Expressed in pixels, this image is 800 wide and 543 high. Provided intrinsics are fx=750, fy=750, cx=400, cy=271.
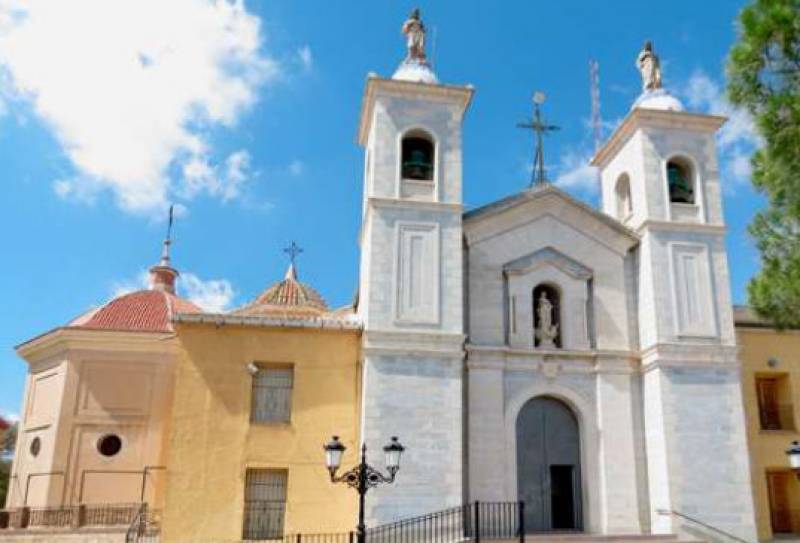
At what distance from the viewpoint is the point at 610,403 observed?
17828mm

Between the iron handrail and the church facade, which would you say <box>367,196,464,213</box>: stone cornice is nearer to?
the church facade

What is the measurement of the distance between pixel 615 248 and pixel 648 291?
1480mm

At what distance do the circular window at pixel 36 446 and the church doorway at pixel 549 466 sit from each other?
42.9 ft

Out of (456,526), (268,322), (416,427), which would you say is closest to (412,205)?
(268,322)

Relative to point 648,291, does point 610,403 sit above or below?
below

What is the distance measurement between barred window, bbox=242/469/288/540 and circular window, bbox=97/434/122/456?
5.48 m

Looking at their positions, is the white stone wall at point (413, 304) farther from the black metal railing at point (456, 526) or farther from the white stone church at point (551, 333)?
the black metal railing at point (456, 526)

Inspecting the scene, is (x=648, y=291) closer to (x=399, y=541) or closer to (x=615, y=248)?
(x=615, y=248)

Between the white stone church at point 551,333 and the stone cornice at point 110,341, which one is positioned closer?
the white stone church at point 551,333

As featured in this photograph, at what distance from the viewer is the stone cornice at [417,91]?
18938mm

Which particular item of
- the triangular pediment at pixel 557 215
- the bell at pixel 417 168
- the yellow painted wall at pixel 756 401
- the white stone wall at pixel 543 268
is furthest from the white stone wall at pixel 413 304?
the yellow painted wall at pixel 756 401

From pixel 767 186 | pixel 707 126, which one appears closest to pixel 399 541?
pixel 767 186

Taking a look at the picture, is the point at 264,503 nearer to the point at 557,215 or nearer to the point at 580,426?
the point at 580,426

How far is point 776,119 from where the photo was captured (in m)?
10.8
